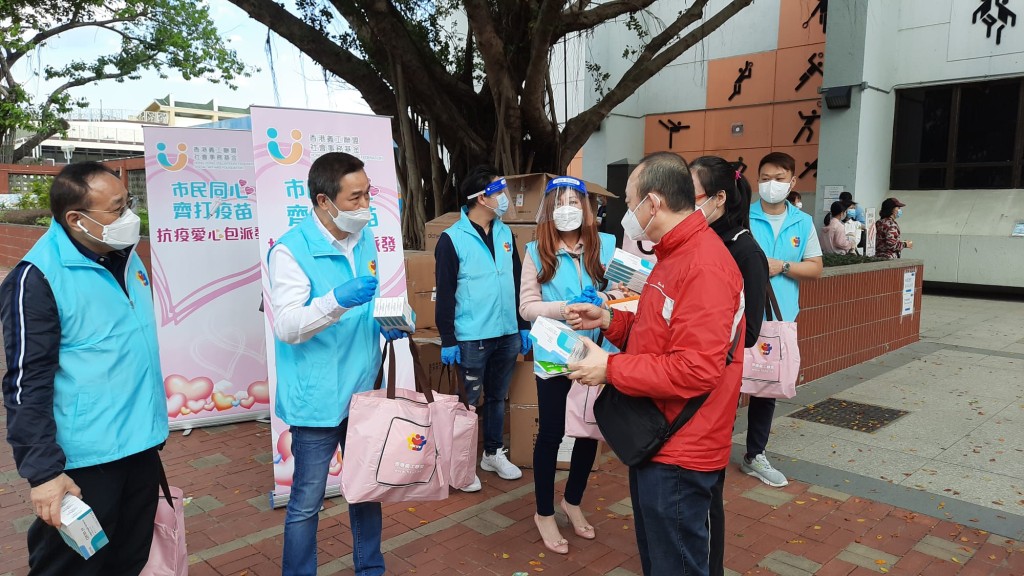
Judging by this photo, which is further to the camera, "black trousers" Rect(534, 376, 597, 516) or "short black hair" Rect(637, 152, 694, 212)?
"black trousers" Rect(534, 376, 597, 516)

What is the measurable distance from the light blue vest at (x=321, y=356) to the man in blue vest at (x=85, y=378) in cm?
→ 44

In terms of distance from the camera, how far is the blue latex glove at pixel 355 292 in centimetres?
227

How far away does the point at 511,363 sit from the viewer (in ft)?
13.8

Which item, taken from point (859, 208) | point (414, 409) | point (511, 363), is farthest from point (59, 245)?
point (859, 208)

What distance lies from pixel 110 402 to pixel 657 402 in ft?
5.55

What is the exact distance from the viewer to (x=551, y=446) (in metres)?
3.18

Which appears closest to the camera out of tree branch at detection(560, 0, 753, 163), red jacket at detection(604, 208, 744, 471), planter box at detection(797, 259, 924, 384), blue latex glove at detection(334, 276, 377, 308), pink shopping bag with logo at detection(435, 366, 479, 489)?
red jacket at detection(604, 208, 744, 471)

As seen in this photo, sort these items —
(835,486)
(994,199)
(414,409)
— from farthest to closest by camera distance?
(994,199)
(835,486)
(414,409)

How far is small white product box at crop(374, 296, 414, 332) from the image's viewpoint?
7.87 ft

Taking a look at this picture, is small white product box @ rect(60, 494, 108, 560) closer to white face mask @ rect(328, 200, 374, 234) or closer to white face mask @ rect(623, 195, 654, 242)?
white face mask @ rect(328, 200, 374, 234)

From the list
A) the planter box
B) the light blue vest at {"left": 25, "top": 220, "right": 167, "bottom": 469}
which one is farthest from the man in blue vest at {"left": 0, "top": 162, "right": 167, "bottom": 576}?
the planter box

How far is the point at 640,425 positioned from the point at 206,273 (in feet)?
13.5

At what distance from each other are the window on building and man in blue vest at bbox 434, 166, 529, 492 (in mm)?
12506

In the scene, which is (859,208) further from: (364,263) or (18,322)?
(18,322)
